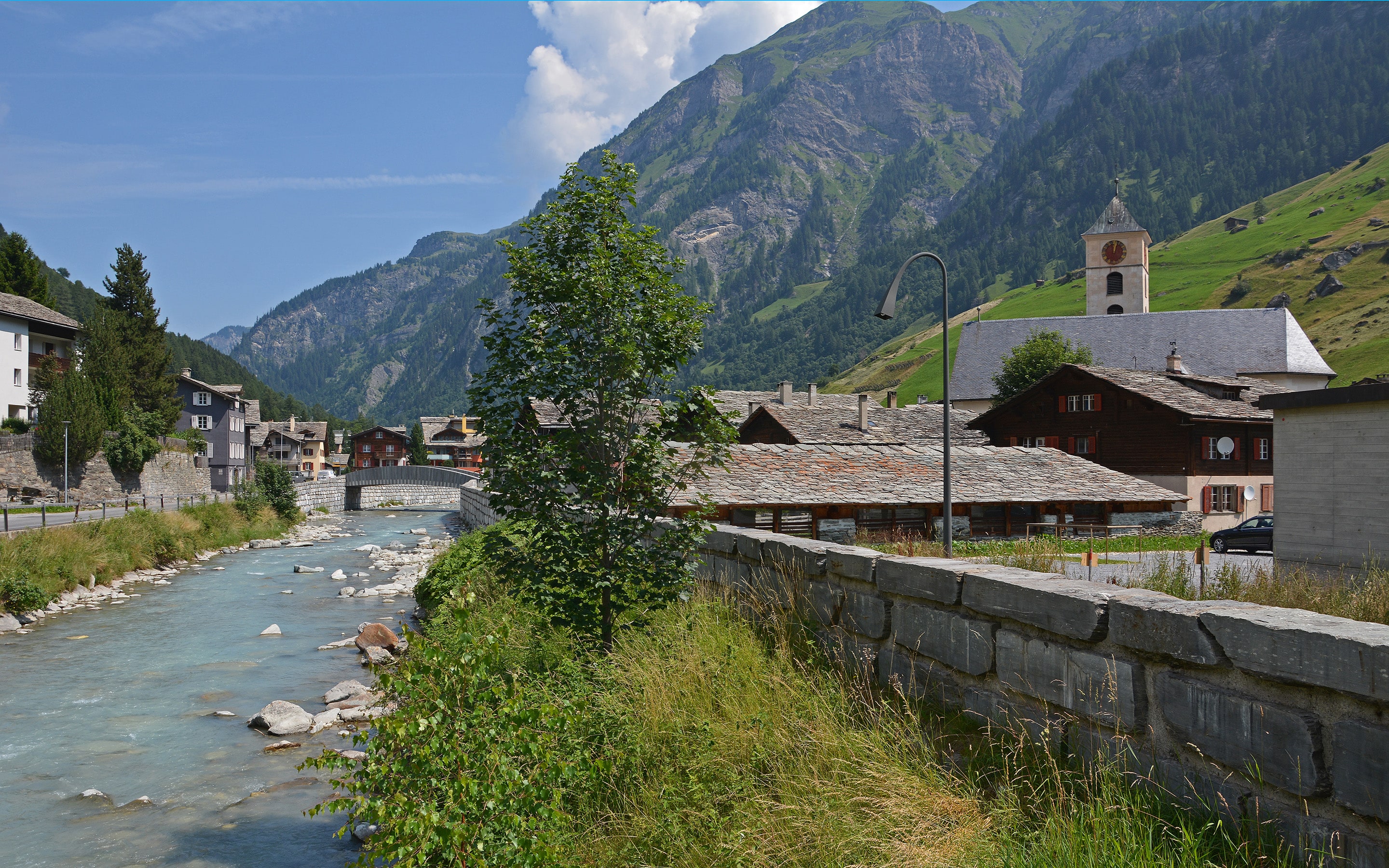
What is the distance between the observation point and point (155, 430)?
55.4 metres

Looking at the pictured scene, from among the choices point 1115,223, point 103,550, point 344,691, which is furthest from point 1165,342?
point 344,691

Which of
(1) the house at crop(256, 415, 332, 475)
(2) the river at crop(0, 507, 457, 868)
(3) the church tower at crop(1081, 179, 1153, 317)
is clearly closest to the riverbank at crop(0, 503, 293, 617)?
(2) the river at crop(0, 507, 457, 868)

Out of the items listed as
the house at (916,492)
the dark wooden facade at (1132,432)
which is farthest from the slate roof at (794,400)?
the house at (916,492)

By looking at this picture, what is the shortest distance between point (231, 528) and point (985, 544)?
35775 mm

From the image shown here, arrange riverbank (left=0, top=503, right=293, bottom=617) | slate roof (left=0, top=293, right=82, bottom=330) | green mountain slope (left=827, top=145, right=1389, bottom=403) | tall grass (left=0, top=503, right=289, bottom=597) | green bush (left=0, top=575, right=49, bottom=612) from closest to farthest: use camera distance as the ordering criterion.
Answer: green bush (left=0, top=575, right=49, bottom=612), riverbank (left=0, top=503, right=293, bottom=617), tall grass (left=0, top=503, right=289, bottom=597), slate roof (left=0, top=293, right=82, bottom=330), green mountain slope (left=827, top=145, right=1389, bottom=403)

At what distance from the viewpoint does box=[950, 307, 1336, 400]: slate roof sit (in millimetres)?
71438

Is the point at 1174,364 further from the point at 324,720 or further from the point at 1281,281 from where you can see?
the point at 1281,281

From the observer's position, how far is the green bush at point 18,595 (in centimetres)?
2245

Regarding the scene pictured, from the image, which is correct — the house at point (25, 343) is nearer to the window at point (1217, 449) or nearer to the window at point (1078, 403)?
the window at point (1078, 403)

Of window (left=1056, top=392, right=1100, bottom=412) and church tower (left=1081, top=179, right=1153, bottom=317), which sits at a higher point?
church tower (left=1081, top=179, right=1153, bottom=317)

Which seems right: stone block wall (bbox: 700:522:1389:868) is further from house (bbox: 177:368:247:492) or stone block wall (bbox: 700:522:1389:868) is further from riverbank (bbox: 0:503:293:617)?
house (bbox: 177:368:247:492)

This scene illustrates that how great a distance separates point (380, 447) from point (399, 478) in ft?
220

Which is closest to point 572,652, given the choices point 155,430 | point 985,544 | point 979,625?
point 979,625

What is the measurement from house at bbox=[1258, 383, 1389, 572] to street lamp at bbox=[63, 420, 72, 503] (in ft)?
157
